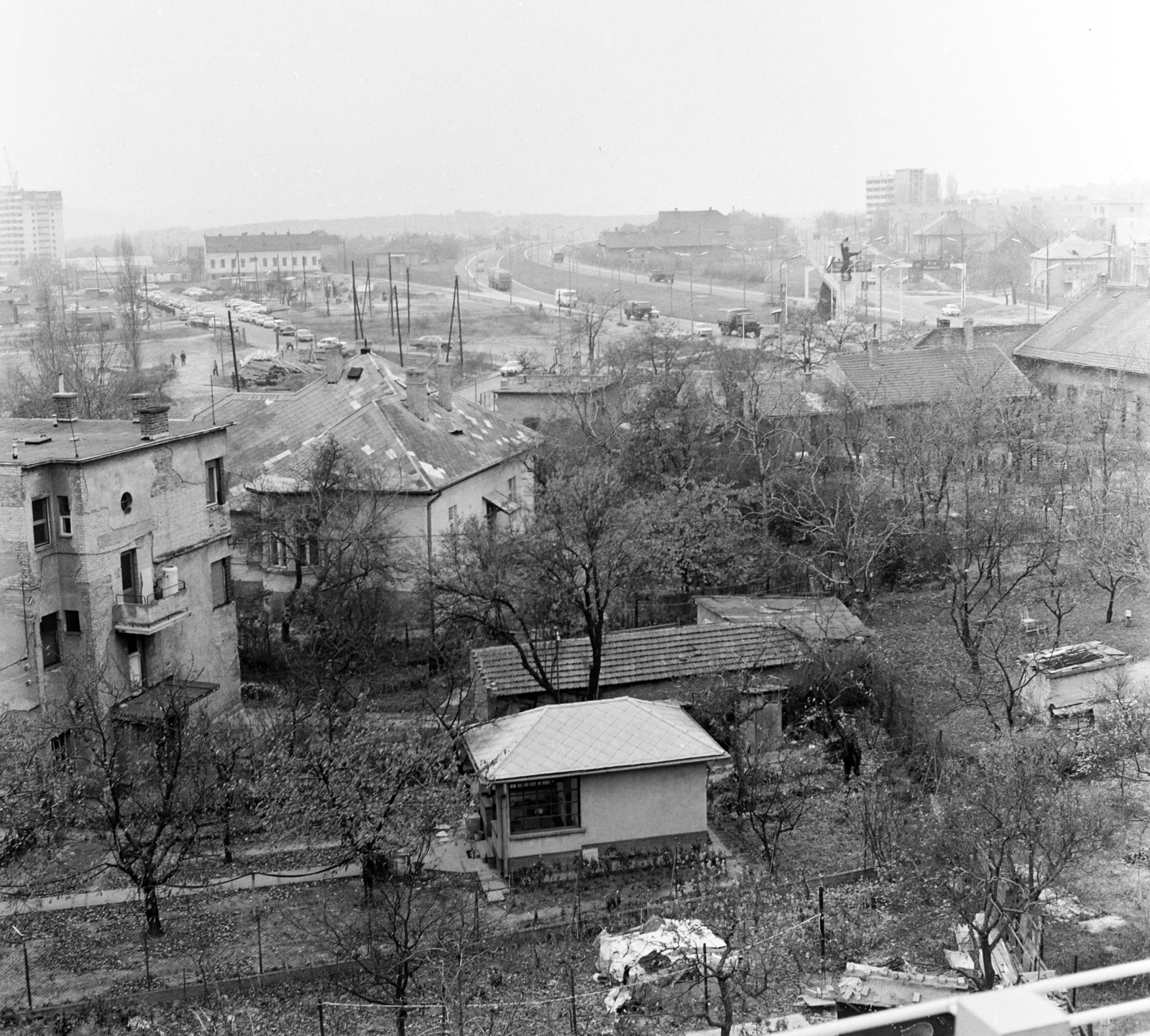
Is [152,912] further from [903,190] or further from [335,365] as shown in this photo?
[903,190]

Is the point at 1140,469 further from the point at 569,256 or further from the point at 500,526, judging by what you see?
the point at 569,256

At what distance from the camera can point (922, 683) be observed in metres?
21.0

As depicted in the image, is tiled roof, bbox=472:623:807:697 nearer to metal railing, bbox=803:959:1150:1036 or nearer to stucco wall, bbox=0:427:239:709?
stucco wall, bbox=0:427:239:709

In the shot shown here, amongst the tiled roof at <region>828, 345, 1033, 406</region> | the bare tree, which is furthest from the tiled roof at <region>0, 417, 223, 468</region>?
the tiled roof at <region>828, 345, 1033, 406</region>

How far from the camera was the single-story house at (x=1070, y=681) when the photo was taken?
59.1ft

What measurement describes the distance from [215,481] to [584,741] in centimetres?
877

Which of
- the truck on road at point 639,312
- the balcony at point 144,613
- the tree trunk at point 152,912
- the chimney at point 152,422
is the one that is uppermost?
the chimney at point 152,422

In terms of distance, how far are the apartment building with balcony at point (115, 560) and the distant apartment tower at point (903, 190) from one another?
270ft

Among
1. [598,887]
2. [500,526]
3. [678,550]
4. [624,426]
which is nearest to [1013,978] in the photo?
[598,887]

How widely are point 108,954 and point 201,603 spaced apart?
27.0 ft

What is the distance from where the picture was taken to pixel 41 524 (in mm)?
18969

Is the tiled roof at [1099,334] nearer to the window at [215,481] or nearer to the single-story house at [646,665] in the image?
the single-story house at [646,665]

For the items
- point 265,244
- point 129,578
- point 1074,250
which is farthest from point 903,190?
point 129,578

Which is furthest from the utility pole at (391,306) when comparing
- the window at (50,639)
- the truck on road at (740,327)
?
the window at (50,639)
